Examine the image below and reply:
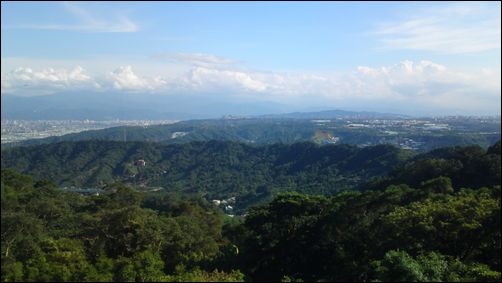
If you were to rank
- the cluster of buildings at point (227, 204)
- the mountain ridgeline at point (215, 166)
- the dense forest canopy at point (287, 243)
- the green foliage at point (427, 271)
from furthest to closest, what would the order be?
the mountain ridgeline at point (215, 166) < the cluster of buildings at point (227, 204) < the dense forest canopy at point (287, 243) < the green foliage at point (427, 271)

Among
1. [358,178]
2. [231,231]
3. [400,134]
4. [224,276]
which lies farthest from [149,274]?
[400,134]

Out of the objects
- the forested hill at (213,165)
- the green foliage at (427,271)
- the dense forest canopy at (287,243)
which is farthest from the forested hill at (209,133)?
the green foliage at (427,271)

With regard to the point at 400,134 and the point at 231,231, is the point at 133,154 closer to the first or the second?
the point at 400,134

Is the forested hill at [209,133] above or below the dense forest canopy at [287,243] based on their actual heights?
below

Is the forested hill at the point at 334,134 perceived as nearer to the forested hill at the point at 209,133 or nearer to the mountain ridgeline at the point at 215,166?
the forested hill at the point at 209,133

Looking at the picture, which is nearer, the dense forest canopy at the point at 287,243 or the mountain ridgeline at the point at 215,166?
the dense forest canopy at the point at 287,243

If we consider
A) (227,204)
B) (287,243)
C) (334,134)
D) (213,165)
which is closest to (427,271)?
(287,243)

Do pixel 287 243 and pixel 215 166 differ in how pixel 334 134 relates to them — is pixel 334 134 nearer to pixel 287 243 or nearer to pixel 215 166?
pixel 215 166
